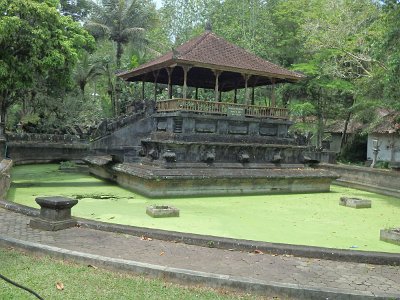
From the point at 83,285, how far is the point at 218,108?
1130 cm

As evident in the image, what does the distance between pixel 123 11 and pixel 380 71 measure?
63.7ft

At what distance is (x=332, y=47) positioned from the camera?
1864 cm

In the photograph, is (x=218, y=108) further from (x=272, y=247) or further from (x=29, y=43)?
(x=272, y=247)

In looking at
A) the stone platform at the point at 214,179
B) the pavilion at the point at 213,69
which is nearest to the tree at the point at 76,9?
the pavilion at the point at 213,69


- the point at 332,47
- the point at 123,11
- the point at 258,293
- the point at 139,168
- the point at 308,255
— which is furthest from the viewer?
the point at 123,11

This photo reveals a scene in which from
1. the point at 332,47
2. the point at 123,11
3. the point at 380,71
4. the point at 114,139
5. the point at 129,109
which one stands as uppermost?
the point at 123,11

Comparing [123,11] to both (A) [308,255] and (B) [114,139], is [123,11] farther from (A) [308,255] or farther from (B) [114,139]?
(A) [308,255]

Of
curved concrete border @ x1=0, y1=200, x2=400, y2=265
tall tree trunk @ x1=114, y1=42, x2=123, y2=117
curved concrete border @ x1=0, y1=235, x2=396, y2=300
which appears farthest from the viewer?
tall tree trunk @ x1=114, y1=42, x2=123, y2=117

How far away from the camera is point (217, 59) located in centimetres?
1533

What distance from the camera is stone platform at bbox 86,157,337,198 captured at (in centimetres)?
1311

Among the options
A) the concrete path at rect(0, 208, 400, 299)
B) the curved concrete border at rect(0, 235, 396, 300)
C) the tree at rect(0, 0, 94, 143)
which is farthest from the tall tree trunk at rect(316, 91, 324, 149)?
the curved concrete border at rect(0, 235, 396, 300)

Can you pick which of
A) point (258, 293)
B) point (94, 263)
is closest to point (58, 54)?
point (94, 263)

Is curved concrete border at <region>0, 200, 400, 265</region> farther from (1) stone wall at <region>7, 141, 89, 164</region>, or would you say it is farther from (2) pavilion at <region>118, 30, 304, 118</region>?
(1) stone wall at <region>7, 141, 89, 164</region>

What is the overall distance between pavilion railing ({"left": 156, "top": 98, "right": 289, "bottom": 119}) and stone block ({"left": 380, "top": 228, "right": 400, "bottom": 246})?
8119 mm
